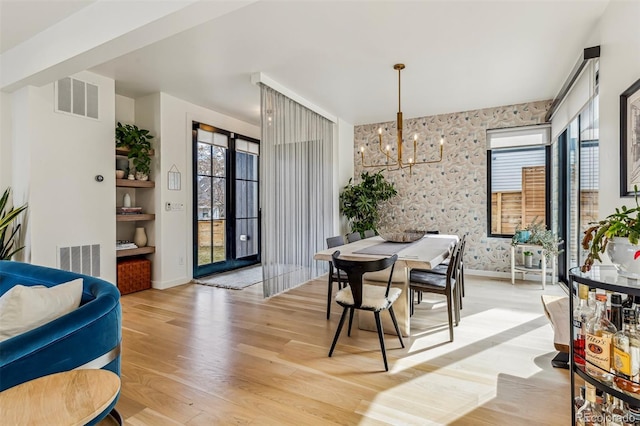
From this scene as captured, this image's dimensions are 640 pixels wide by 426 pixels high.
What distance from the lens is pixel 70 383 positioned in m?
1.13

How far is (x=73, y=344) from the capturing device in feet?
4.44

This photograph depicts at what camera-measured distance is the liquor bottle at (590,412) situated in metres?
1.27

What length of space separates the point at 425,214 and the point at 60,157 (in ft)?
17.1

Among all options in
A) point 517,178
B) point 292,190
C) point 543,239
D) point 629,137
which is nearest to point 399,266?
point 629,137

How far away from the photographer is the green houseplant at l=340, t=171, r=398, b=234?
573 cm

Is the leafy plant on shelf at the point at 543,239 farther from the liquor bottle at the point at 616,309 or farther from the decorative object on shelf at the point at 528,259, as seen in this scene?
the liquor bottle at the point at 616,309

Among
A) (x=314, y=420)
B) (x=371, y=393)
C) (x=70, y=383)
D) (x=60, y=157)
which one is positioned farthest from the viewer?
(x=60, y=157)

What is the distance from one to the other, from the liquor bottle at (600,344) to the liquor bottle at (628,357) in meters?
0.02

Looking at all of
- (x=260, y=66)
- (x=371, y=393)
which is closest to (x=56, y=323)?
(x=371, y=393)

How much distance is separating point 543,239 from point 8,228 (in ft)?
20.9

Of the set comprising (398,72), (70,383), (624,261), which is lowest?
(70,383)

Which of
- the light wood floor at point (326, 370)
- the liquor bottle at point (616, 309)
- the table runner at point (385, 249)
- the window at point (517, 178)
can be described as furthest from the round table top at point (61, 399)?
the window at point (517, 178)

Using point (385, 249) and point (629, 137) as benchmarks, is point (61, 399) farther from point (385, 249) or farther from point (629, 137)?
point (629, 137)

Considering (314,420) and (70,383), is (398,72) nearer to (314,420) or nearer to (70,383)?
(314,420)
